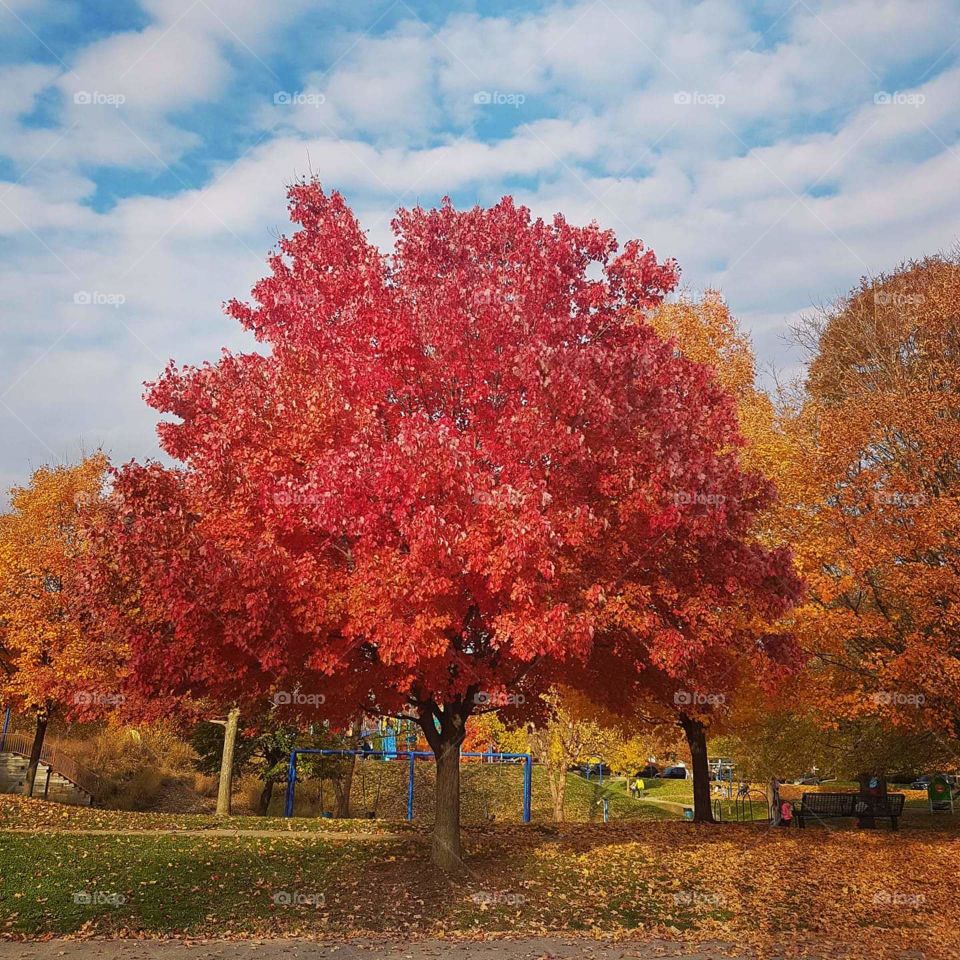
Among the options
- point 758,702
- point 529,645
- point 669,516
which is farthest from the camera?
point 758,702

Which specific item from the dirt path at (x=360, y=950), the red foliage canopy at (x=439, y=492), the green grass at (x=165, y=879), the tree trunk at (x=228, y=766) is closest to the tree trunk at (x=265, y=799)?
the tree trunk at (x=228, y=766)

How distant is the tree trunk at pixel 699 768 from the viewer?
2164 centimetres

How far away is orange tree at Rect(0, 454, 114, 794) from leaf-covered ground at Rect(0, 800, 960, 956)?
8.72 meters

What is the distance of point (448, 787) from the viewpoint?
46.0 ft

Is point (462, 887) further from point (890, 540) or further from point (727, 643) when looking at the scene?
point (890, 540)

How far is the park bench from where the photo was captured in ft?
69.1

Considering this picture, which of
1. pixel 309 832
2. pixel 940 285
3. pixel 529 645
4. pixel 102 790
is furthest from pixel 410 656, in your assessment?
pixel 102 790

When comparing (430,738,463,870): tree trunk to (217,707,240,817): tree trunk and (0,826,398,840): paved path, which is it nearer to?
(0,826,398,840): paved path

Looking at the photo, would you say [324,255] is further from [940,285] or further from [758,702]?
[940,285]

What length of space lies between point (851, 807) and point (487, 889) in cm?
1359

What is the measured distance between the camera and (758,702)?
65.0 ft

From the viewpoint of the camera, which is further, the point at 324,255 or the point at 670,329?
the point at 670,329

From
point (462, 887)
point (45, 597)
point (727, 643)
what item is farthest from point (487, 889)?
point (45, 597)

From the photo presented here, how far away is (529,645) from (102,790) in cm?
2759
